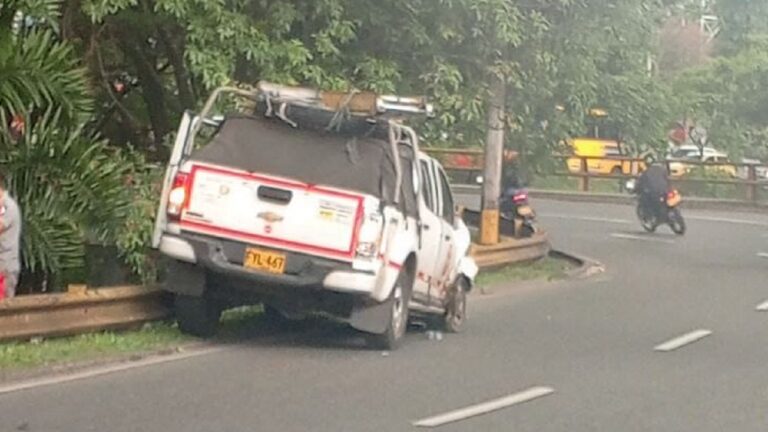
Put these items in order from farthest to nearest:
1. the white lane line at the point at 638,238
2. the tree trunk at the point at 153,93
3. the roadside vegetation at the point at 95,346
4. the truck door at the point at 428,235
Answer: the white lane line at the point at 638,238 → the tree trunk at the point at 153,93 → the truck door at the point at 428,235 → the roadside vegetation at the point at 95,346

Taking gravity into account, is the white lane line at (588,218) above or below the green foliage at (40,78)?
below

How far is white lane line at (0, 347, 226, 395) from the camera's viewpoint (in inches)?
466

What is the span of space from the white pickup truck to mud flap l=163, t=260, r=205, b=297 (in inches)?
0.5

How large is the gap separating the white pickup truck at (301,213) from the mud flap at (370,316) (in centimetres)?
1

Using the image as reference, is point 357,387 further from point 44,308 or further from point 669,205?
point 669,205

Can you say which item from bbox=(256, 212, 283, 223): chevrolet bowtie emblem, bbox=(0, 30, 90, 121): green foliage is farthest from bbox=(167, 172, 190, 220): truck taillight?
bbox=(0, 30, 90, 121): green foliage

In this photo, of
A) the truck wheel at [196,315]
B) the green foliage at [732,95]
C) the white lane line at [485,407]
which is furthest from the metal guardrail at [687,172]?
the white lane line at [485,407]

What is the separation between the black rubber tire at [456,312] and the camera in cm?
1755

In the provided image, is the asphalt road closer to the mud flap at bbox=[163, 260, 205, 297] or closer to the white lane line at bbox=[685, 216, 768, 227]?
the mud flap at bbox=[163, 260, 205, 297]

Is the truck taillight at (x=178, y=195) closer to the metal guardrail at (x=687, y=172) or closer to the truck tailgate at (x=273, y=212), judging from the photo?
the truck tailgate at (x=273, y=212)

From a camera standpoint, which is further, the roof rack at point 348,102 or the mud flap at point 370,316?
the roof rack at point 348,102

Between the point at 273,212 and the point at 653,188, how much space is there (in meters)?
22.9

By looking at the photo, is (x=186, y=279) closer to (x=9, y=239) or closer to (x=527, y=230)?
(x=9, y=239)

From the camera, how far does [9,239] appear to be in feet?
46.9
